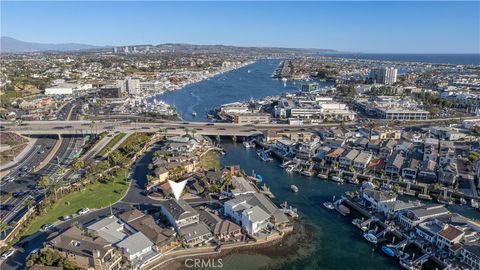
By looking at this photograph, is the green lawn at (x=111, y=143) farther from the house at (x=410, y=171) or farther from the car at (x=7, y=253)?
the house at (x=410, y=171)

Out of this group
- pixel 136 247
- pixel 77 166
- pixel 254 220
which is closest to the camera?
pixel 136 247

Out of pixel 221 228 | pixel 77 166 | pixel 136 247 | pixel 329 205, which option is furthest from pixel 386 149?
pixel 77 166

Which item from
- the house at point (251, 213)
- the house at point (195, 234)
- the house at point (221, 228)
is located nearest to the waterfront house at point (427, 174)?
the house at point (251, 213)

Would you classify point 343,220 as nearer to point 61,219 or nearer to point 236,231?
point 236,231

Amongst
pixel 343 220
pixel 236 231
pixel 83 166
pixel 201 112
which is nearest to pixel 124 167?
pixel 83 166

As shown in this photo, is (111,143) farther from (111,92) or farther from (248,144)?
(111,92)

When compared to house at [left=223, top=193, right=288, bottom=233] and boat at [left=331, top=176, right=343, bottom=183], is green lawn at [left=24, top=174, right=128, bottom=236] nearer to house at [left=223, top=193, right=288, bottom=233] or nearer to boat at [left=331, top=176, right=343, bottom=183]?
house at [left=223, top=193, right=288, bottom=233]

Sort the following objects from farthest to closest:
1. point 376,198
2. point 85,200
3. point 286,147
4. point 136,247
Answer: point 286,147 < point 85,200 < point 376,198 < point 136,247

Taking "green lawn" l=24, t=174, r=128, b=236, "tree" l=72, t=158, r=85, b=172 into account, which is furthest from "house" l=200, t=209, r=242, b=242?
"tree" l=72, t=158, r=85, b=172
